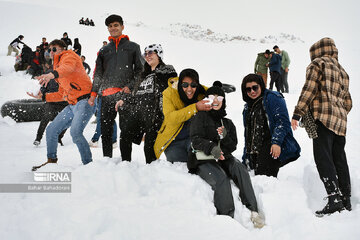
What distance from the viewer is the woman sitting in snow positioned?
97.0 inches

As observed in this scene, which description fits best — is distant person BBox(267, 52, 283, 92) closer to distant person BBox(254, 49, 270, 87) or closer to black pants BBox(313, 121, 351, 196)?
distant person BBox(254, 49, 270, 87)

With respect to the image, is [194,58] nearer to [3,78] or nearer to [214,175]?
[3,78]

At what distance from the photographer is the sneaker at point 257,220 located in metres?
2.24

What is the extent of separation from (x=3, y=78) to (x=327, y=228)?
14560 mm

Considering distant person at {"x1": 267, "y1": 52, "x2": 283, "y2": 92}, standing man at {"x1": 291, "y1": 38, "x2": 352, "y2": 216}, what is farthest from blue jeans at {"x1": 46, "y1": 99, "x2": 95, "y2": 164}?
distant person at {"x1": 267, "y1": 52, "x2": 283, "y2": 92}

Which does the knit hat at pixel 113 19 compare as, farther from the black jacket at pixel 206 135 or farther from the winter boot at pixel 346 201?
the winter boot at pixel 346 201

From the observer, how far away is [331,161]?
8.49 ft

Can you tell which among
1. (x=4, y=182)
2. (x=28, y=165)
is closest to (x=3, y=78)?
(x=28, y=165)

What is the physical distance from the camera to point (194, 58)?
21.2 m

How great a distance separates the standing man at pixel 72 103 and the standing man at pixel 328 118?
2.62 meters

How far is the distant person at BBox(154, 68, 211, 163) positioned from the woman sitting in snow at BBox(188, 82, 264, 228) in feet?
0.55

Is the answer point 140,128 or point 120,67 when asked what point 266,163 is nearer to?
point 140,128

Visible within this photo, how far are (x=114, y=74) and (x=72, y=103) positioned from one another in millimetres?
700

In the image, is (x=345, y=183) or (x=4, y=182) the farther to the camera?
(x=4, y=182)
